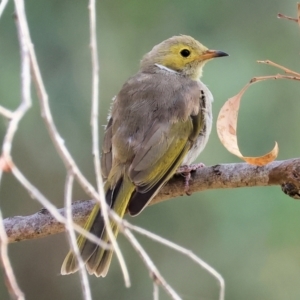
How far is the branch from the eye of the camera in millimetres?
3121

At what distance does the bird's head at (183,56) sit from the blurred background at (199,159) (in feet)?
2.58

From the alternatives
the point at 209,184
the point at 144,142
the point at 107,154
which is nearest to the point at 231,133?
the point at 209,184

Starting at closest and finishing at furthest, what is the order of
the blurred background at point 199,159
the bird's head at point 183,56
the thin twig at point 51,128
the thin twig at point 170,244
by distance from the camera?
the thin twig at point 51,128
the thin twig at point 170,244
the bird's head at point 183,56
the blurred background at point 199,159

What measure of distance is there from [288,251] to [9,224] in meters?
2.91

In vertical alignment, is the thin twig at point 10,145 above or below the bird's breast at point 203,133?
above

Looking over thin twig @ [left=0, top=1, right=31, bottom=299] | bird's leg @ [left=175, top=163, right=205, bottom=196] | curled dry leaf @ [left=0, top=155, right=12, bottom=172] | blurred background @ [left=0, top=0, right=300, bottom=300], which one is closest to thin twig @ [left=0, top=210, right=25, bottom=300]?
thin twig @ [left=0, top=1, right=31, bottom=299]

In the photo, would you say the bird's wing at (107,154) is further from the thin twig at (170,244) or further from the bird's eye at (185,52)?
the thin twig at (170,244)

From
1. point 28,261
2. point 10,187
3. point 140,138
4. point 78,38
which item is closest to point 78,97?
point 78,38

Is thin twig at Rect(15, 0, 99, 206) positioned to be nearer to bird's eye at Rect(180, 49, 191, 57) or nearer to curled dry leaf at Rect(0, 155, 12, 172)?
curled dry leaf at Rect(0, 155, 12, 172)

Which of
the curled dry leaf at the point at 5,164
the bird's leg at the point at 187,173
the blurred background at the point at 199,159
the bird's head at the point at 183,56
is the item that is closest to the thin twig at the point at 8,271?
the curled dry leaf at the point at 5,164

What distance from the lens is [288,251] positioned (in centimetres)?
576

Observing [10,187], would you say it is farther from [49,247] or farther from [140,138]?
[140,138]

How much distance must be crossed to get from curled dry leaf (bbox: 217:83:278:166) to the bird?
0.72 meters

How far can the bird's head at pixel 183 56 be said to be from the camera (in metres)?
4.94
